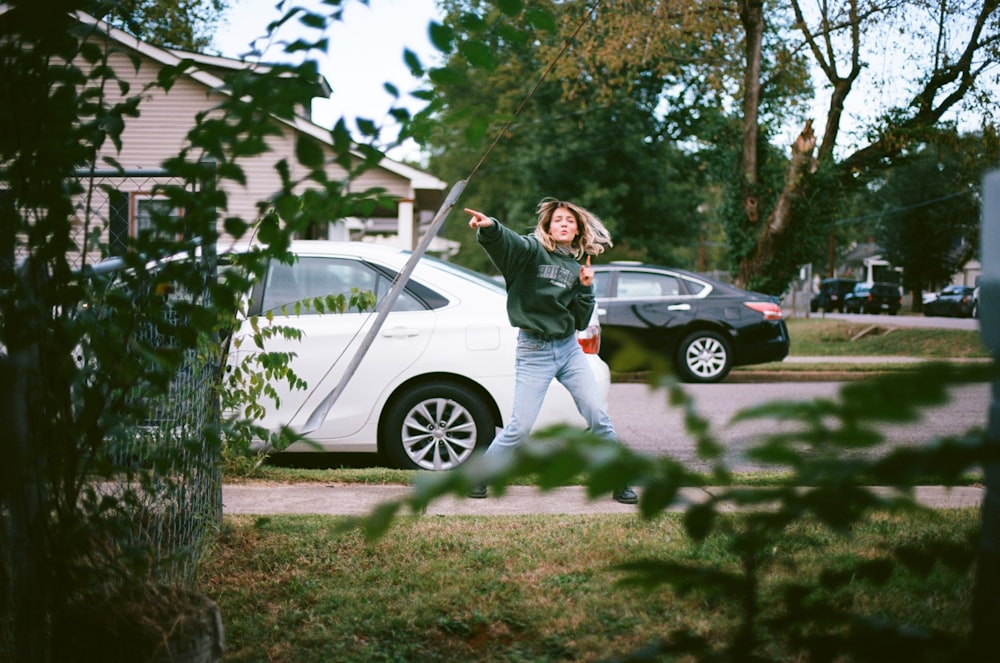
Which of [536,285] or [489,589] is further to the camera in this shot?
[536,285]

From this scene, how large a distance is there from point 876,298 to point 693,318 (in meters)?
38.7

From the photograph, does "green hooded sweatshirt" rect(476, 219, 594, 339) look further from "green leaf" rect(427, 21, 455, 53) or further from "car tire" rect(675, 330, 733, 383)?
"car tire" rect(675, 330, 733, 383)

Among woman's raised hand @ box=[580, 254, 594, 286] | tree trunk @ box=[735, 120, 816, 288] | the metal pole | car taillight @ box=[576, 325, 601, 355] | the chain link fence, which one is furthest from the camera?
tree trunk @ box=[735, 120, 816, 288]

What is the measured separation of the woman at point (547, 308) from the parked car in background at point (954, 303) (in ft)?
114

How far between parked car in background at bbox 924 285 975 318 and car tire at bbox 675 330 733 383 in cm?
2668

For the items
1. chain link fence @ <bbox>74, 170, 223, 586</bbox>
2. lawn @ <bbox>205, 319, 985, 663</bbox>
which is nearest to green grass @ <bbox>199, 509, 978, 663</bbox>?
lawn @ <bbox>205, 319, 985, 663</bbox>

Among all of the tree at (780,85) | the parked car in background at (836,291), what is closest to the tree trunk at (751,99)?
the tree at (780,85)

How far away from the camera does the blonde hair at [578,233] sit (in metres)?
5.77

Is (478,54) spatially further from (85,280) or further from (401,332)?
(401,332)

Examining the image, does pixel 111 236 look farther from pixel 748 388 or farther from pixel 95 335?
pixel 748 388

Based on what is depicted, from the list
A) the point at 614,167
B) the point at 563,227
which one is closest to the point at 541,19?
the point at 563,227

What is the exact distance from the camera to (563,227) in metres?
5.71

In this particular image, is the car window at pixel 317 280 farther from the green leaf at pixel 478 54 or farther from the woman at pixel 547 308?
the green leaf at pixel 478 54

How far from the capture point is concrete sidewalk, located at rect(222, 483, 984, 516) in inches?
208
